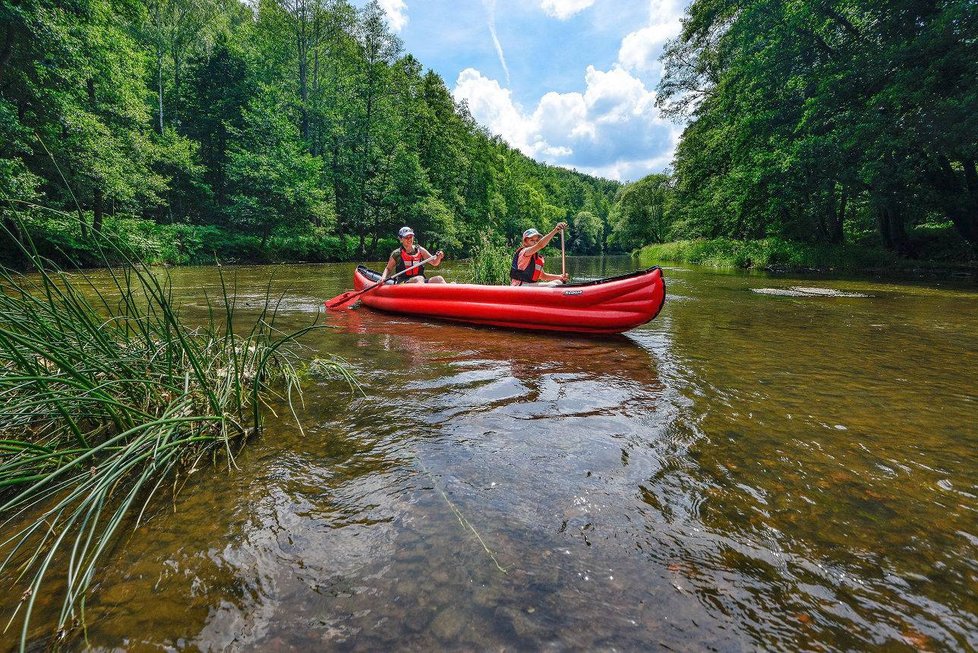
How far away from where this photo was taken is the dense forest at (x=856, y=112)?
1144 cm

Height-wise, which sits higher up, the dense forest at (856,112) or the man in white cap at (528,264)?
the dense forest at (856,112)

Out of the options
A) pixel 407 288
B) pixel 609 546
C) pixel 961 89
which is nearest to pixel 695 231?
pixel 961 89

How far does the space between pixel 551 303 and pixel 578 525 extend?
3.96 metres

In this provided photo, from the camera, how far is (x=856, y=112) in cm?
1297

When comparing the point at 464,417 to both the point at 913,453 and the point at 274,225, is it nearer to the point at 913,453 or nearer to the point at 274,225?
the point at 913,453

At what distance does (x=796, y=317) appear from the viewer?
6.70 meters

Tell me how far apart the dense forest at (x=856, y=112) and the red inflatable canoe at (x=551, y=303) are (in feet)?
39.7

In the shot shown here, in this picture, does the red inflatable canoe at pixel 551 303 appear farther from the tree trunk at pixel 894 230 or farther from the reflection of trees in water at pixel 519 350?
the tree trunk at pixel 894 230

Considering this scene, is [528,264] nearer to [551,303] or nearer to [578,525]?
[551,303]

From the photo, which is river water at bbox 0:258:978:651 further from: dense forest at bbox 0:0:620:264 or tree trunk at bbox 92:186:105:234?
tree trunk at bbox 92:186:105:234

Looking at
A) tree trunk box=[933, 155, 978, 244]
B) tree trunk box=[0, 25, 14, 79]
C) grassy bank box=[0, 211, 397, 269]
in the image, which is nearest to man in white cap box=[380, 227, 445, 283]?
grassy bank box=[0, 211, 397, 269]

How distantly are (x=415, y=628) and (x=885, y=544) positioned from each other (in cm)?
179

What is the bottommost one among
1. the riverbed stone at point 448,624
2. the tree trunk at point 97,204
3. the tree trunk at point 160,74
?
the riverbed stone at point 448,624

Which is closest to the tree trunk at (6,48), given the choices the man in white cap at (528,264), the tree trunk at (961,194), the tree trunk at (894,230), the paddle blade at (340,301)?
the paddle blade at (340,301)
